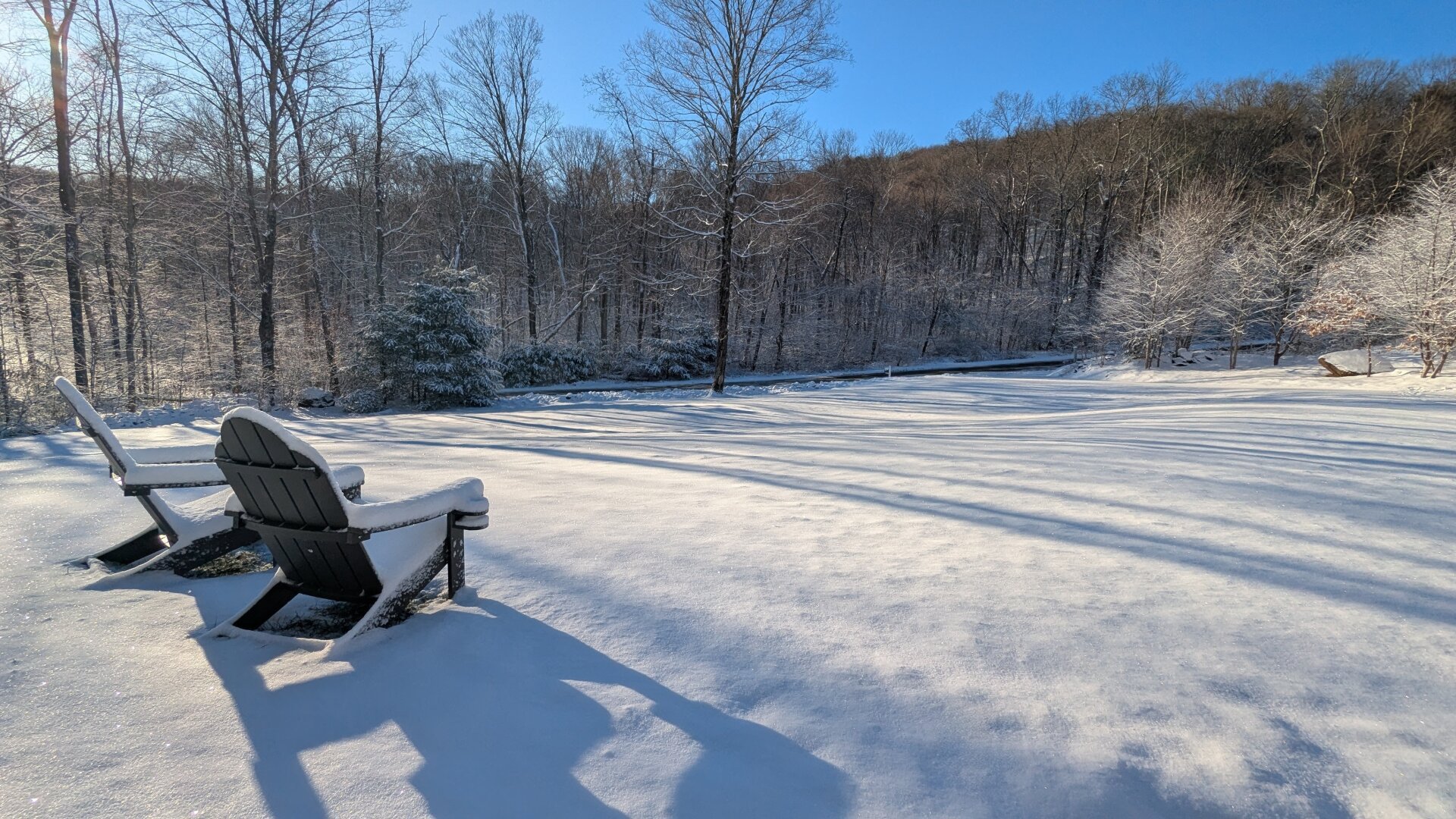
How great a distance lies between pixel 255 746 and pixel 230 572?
1821mm

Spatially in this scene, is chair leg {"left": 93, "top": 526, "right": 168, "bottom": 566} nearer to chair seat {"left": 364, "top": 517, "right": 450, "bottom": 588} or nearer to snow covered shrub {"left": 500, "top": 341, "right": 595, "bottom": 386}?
chair seat {"left": 364, "top": 517, "right": 450, "bottom": 588}

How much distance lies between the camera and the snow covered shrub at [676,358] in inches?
1019

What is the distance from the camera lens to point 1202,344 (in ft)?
117

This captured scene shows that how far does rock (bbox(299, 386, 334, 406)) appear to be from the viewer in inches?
634

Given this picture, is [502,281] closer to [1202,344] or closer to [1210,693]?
[1210,693]

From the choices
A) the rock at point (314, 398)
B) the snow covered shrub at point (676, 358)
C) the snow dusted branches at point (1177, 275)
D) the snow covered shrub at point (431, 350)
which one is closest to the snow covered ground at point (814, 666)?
the snow covered shrub at point (431, 350)

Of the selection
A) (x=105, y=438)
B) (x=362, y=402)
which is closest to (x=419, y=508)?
(x=105, y=438)

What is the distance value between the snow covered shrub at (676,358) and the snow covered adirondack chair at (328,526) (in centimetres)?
2309

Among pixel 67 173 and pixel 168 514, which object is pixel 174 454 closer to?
pixel 168 514

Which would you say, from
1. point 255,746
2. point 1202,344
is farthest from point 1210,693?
point 1202,344

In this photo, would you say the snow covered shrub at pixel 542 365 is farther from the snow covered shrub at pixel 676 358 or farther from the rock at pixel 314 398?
the rock at pixel 314 398

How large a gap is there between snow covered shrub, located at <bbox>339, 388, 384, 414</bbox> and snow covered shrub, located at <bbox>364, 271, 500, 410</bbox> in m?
0.38

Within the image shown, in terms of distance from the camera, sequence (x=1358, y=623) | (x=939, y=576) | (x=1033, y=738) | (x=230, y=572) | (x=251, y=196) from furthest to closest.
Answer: (x=251, y=196) < (x=230, y=572) < (x=939, y=576) < (x=1358, y=623) < (x=1033, y=738)

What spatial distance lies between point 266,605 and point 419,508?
0.80 m
